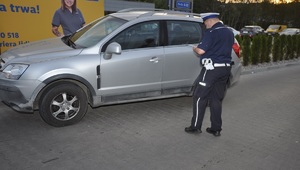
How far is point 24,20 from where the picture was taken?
27.7 feet

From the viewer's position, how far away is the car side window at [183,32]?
563cm

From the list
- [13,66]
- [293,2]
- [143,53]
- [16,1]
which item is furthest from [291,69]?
[293,2]

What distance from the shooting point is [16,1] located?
26.9ft

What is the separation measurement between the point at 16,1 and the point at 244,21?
58.6m

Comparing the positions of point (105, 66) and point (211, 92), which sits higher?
point (105, 66)

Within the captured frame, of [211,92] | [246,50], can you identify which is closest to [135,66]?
[211,92]

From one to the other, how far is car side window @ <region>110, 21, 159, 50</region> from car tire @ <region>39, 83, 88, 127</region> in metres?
1.03

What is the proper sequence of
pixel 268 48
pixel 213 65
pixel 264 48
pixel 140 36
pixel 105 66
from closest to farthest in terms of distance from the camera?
1. pixel 213 65
2. pixel 105 66
3. pixel 140 36
4. pixel 264 48
5. pixel 268 48

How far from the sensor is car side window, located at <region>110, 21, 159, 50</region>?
5.14 metres

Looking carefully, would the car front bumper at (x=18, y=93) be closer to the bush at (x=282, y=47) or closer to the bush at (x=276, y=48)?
the bush at (x=276, y=48)

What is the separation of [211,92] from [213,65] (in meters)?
0.44

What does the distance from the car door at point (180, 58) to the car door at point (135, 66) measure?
6.8 inches

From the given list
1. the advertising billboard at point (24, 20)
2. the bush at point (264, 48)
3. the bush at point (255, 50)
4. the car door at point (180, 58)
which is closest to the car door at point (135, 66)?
the car door at point (180, 58)

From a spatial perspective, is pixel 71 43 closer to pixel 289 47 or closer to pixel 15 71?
pixel 15 71
